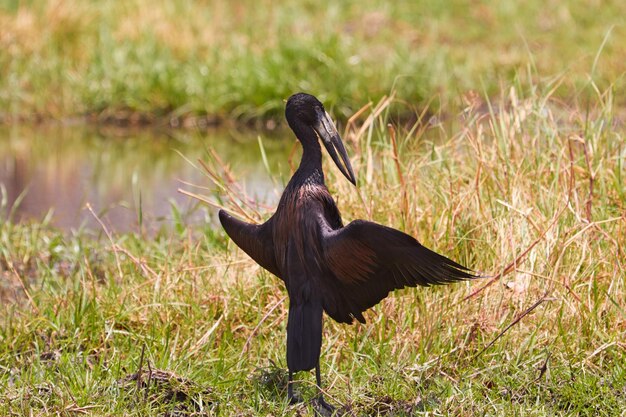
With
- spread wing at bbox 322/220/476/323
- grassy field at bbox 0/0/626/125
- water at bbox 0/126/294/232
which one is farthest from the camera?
grassy field at bbox 0/0/626/125

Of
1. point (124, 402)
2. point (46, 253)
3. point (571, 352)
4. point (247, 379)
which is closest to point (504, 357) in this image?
point (571, 352)

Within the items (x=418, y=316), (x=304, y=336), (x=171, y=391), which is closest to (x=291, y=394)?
(x=304, y=336)

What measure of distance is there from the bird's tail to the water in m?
3.11

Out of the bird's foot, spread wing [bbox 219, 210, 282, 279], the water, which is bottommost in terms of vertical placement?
the water

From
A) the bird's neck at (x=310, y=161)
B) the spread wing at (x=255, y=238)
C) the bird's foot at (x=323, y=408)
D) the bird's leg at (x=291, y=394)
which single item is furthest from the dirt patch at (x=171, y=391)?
the bird's neck at (x=310, y=161)

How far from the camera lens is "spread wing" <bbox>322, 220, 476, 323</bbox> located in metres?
3.79

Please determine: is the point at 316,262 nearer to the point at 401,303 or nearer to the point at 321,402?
the point at 321,402

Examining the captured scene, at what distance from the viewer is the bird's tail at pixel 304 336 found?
4.04 m

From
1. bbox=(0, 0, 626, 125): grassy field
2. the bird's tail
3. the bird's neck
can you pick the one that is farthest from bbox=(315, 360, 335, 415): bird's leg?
bbox=(0, 0, 626, 125): grassy field

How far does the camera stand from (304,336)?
407 cm

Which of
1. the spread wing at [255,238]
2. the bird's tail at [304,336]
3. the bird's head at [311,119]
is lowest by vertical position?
the bird's tail at [304,336]

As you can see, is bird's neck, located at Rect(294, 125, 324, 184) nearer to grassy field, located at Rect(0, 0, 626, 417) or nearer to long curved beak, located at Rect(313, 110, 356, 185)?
long curved beak, located at Rect(313, 110, 356, 185)

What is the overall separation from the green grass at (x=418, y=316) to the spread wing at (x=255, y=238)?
51cm

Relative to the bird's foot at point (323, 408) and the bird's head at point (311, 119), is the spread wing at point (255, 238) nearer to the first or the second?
the bird's head at point (311, 119)
